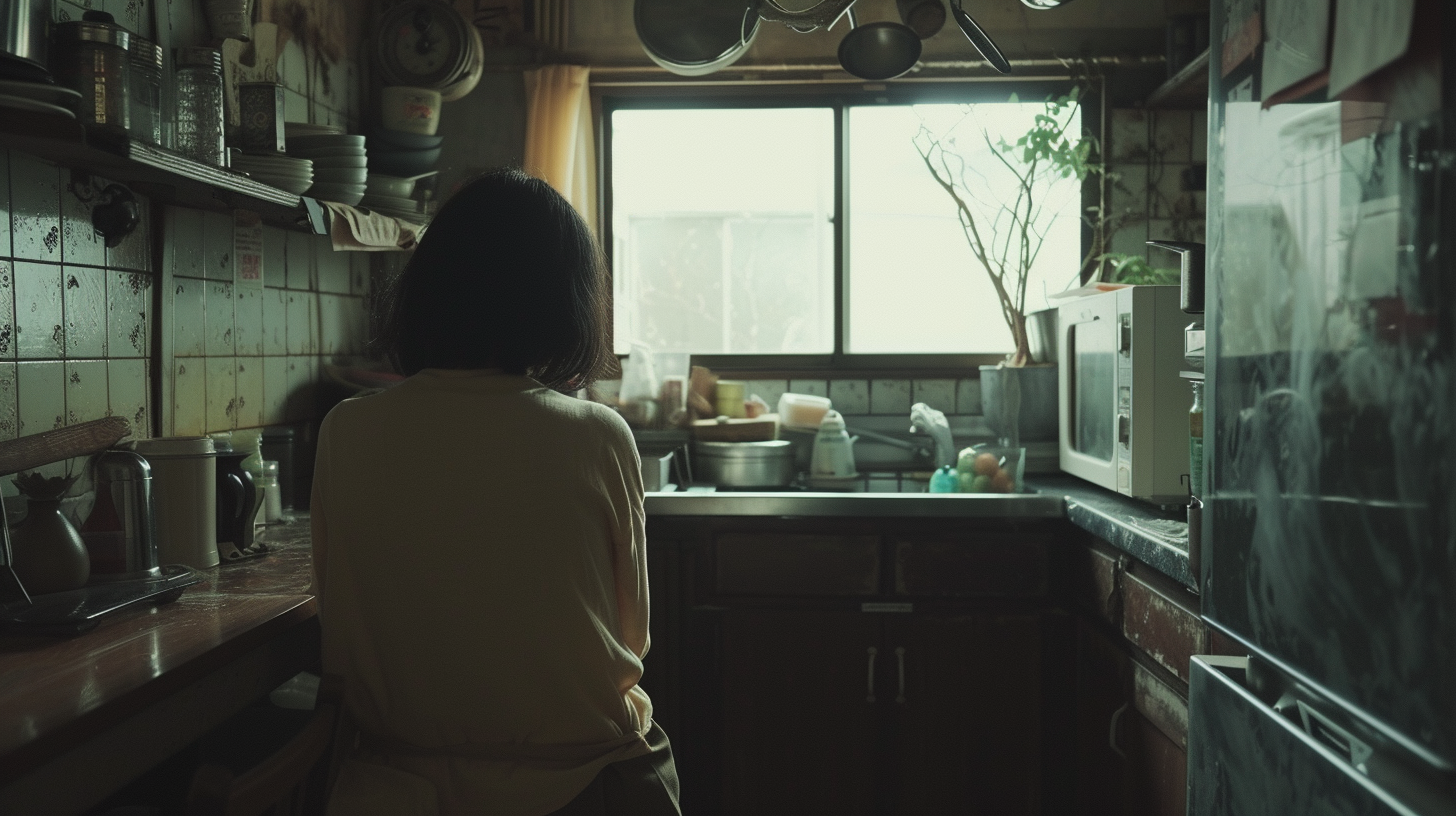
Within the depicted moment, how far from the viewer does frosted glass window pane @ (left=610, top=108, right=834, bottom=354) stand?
10.8 ft

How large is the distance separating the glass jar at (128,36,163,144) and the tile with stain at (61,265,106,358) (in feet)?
0.93

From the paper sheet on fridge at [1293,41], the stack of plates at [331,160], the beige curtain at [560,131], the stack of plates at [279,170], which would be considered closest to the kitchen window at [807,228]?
the beige curtain at [560,131]

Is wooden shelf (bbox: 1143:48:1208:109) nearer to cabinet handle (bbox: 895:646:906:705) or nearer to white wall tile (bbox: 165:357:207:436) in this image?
cabinet handle (bbox: 895:646:906:705)

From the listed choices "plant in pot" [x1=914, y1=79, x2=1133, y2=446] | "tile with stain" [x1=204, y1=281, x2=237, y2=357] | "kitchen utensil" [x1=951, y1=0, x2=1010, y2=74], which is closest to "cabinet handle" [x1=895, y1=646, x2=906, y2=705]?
"plant in pot" [x1=914, y1=79, x2=1133, y2=446]

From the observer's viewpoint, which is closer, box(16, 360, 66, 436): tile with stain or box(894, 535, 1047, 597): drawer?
box(16, 360, 66, 436): tile with stain

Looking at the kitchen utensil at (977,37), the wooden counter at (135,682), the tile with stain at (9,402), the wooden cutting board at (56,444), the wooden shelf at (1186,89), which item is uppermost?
the wooden shelf at (1186,89)

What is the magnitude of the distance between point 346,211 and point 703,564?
3.88 ft

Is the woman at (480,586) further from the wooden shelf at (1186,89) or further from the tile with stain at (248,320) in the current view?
the wooden shelf at (1186,89)

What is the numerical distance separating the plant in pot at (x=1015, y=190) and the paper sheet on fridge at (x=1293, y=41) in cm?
181

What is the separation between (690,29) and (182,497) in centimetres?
156

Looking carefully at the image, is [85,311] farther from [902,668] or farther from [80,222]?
[902,668]

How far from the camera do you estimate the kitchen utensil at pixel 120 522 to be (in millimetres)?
1536

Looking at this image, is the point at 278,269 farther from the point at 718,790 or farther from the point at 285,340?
the point at 718,790

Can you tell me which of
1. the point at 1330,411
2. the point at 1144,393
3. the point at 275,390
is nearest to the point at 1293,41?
the point at 1330,411
